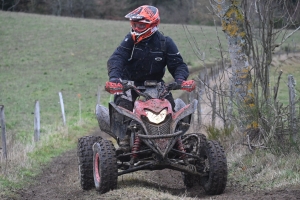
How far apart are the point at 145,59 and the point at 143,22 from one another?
55 centimetres

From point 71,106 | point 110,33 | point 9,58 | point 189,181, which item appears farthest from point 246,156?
point 110,33

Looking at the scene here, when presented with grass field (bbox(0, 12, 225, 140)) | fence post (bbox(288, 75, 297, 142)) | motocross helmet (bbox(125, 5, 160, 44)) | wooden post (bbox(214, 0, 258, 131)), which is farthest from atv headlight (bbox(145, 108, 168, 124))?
grass field (bbox(0, 12, 225, 140))

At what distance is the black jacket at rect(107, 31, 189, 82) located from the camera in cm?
820

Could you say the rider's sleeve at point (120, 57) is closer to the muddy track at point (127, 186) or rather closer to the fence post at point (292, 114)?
the muddy track at point (127, 186)

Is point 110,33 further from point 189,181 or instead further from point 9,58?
point 189,181

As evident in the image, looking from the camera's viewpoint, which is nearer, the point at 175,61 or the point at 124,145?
the point at 124,145

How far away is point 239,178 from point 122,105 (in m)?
2.17

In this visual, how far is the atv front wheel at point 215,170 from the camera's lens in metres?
7.48

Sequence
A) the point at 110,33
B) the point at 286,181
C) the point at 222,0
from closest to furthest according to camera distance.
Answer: the point at 286,181, the point at 222,0, the point at 110,33

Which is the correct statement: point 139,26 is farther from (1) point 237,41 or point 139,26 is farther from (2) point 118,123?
(1) point 237,41

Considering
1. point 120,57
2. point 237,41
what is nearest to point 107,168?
point 120,57

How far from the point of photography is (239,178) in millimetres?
8734

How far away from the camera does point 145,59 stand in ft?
26.9

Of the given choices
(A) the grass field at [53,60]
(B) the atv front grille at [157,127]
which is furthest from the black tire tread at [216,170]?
(A) the grass field at [53,60]
